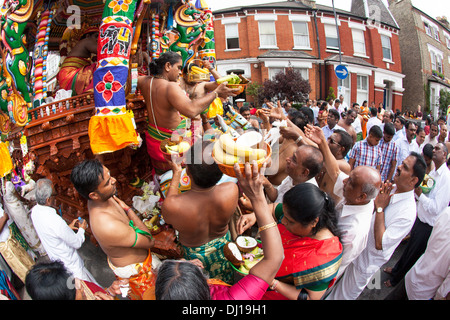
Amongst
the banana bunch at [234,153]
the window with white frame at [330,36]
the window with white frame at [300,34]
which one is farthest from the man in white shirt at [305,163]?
the window with white frame at [330,36]

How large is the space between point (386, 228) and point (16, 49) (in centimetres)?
445

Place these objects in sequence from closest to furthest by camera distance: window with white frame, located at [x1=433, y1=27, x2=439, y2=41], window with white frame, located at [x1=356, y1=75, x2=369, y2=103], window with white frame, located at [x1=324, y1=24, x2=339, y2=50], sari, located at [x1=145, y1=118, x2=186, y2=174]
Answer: sari, located at [x1=145, y1=118, x2=186, y2=174] < window with white frame, located at [x1=324, y1=24, x2=339, y2=50] < window with white frame, located at [x1=356, y1=75, x2=369, y2=103] < window with white frame, located at [x1=433, y1=27, x2=439, y2=41]

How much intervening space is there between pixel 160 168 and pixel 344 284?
8.30ft

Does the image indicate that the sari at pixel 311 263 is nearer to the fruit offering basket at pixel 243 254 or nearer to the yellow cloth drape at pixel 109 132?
the fruit offering basket at pixel 243 254

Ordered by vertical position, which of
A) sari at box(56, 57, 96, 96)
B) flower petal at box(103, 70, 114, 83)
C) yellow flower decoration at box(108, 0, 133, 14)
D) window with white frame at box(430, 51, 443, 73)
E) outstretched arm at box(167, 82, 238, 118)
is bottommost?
outstretched arm at box(167, 82, 238, 118)

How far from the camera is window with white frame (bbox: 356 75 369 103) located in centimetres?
1972

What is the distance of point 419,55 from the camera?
2128 cm

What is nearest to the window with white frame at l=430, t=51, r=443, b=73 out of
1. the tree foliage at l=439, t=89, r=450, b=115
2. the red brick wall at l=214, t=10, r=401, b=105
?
the tree foliage at l=439, t=89, r=450, b=115

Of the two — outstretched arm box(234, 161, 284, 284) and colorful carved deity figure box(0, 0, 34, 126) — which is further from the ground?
colorful carved deity figure box(0, 0, 34, 126)

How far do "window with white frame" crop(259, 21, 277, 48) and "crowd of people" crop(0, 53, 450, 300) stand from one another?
1648cm

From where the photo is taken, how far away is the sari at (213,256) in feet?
7.72

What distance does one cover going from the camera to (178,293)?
1206 millimetres

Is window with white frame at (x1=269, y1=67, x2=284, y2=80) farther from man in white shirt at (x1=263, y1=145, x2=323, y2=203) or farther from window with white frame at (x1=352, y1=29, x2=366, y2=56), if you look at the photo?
man in white shirt at (x1=263, y1=145, x2=323, y2=203)

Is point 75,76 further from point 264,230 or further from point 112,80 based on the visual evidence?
point 264,230
